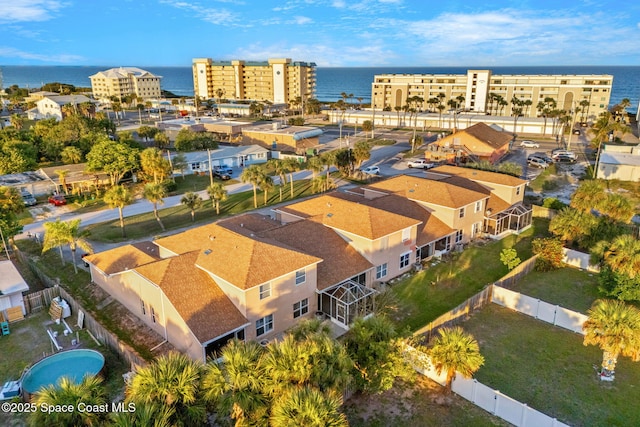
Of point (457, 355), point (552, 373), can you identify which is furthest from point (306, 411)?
point (552, 373)

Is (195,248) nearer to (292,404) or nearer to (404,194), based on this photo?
(292,404)

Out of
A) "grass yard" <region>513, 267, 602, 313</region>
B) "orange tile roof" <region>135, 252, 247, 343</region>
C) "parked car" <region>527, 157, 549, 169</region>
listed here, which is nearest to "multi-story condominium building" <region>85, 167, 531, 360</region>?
"orange tile roof" <region>135, 252, 247, 343</region>

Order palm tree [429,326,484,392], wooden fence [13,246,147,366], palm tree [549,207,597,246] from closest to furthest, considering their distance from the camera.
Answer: palm tree [429,326,484,392], wooden fence [13,246,147,366], palm tree [549,207,597,246]

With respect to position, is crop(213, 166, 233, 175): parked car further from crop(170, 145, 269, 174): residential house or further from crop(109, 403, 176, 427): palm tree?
crop(109, 403, 176, 427): palm tree

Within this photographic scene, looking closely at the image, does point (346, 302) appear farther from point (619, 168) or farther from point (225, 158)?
point (619, 168)

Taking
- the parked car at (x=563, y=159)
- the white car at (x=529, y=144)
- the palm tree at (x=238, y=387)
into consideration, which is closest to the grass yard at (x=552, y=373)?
the palm tree at (x=238, y=387)

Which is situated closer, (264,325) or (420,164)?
(264,325)
